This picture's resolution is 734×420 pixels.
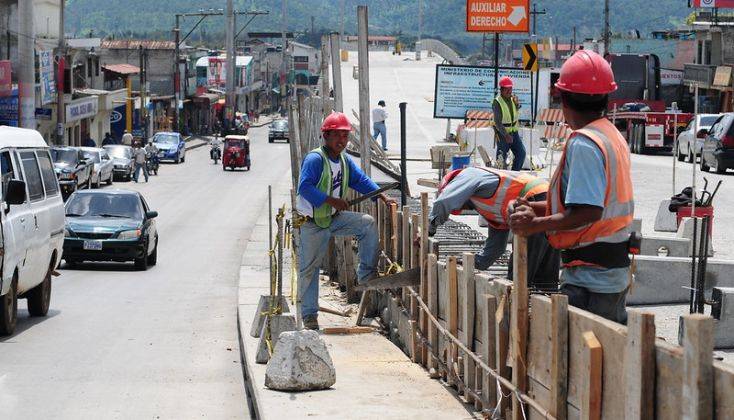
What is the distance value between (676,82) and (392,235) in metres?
77.1

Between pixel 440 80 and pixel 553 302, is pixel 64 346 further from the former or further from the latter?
pixel 440 80

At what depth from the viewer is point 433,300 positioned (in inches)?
437

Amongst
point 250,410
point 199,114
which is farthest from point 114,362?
point 199,114

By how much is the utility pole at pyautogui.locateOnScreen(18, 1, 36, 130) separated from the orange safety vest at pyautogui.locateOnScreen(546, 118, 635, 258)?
39.3 meters

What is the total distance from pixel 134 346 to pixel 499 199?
5884 millimetres

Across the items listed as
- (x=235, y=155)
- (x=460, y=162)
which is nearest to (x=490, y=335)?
(x=460, y=162)

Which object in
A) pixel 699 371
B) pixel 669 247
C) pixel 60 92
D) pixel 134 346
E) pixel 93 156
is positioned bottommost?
pixel 134 346

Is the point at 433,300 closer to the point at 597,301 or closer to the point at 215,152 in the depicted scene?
the point at 597,301

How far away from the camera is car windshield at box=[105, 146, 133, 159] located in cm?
5686

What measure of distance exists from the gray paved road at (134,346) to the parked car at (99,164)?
66.9ft

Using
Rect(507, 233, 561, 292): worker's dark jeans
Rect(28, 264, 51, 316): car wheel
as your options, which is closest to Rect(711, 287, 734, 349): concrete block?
Rect(507, 233, 561, 292): worker's dark jeans

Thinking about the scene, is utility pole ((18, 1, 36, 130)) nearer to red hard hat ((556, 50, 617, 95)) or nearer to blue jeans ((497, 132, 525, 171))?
blue jeans ((497, 132, 525, 171))

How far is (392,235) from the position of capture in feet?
44.8

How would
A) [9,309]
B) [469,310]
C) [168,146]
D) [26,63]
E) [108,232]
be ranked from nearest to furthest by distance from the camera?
[469,310], [9,309], [108,232], [26,63], [168,146]
